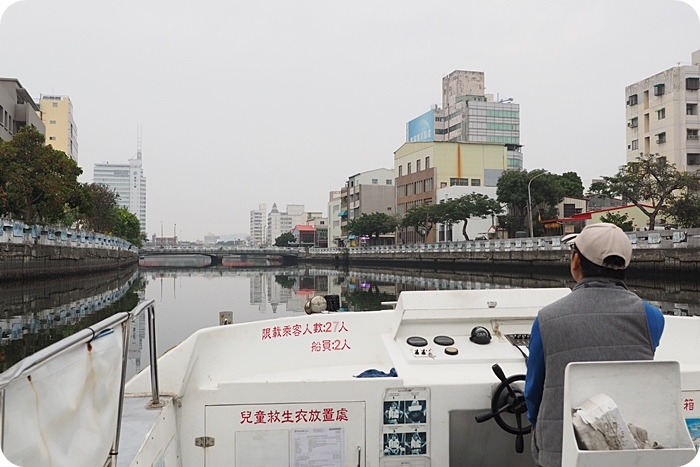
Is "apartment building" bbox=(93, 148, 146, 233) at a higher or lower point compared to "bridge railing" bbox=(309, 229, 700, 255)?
higher

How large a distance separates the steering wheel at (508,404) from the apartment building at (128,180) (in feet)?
404

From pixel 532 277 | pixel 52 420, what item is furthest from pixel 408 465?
pixel 532 277

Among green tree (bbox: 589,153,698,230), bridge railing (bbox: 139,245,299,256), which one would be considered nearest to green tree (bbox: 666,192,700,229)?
green tree (bbox: 589,153,698,230)

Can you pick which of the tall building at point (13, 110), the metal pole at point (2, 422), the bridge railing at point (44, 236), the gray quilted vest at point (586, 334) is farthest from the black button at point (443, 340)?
the tall building at point (13, 110)

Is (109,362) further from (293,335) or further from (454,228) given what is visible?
(454,228)

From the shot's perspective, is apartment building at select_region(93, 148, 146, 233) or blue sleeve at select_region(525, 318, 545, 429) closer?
blue sleeve at select_region(525, 318, 545, 429)

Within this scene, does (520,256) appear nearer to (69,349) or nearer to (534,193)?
(534,193)

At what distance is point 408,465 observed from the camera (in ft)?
8.64

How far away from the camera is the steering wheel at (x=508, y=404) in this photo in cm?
233

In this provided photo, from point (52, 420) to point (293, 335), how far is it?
7.85 ft

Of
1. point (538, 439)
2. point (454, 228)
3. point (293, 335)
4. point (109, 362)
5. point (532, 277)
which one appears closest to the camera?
point (109, 362)

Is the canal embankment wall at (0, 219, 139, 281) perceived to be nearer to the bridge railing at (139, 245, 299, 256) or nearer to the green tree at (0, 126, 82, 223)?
the green tree at (0, 126, 82, 223)

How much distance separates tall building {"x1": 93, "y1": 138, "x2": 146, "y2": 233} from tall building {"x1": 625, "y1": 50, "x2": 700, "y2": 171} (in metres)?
103

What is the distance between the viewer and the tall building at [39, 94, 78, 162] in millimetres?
55500
